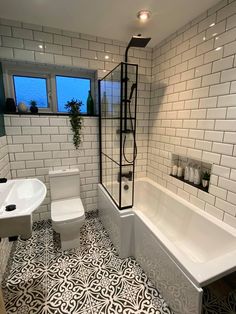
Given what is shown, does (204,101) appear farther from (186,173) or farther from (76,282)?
(76,282)

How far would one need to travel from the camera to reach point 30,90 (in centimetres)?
231

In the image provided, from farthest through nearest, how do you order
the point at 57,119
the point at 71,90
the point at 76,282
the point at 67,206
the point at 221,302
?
the point at 71,90 < the point at 57,119 < the point at 67,206 < the point at 76,282 < the point at 221,302

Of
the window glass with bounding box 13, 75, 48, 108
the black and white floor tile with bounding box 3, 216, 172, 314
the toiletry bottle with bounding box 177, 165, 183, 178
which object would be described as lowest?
the black and white floor tile with bounding box 3, 216, 172, 314

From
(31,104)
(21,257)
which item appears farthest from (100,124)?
(21,257)

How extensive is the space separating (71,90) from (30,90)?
1.77ft

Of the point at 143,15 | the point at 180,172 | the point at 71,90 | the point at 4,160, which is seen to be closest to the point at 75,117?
the point at 71,90

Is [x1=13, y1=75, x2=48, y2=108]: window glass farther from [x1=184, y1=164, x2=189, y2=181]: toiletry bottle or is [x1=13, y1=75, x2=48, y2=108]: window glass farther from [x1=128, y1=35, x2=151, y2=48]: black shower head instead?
[x1=184, y1=164, x2=189, y2=181]: toiletry bottle

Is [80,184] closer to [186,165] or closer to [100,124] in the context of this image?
[100,124]

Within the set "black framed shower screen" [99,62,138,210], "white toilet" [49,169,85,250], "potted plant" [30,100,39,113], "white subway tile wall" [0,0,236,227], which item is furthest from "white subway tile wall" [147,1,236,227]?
"potted plant" [30,100,39,113]

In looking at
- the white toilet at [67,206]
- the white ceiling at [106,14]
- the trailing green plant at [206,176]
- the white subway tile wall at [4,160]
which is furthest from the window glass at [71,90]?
the trailing green plant at [206,176]

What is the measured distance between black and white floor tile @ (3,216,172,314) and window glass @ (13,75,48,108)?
72.4 inches

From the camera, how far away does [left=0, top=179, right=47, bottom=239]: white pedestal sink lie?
991 mm

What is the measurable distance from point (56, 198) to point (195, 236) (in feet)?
5.76

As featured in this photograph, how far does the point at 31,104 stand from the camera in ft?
7.36
